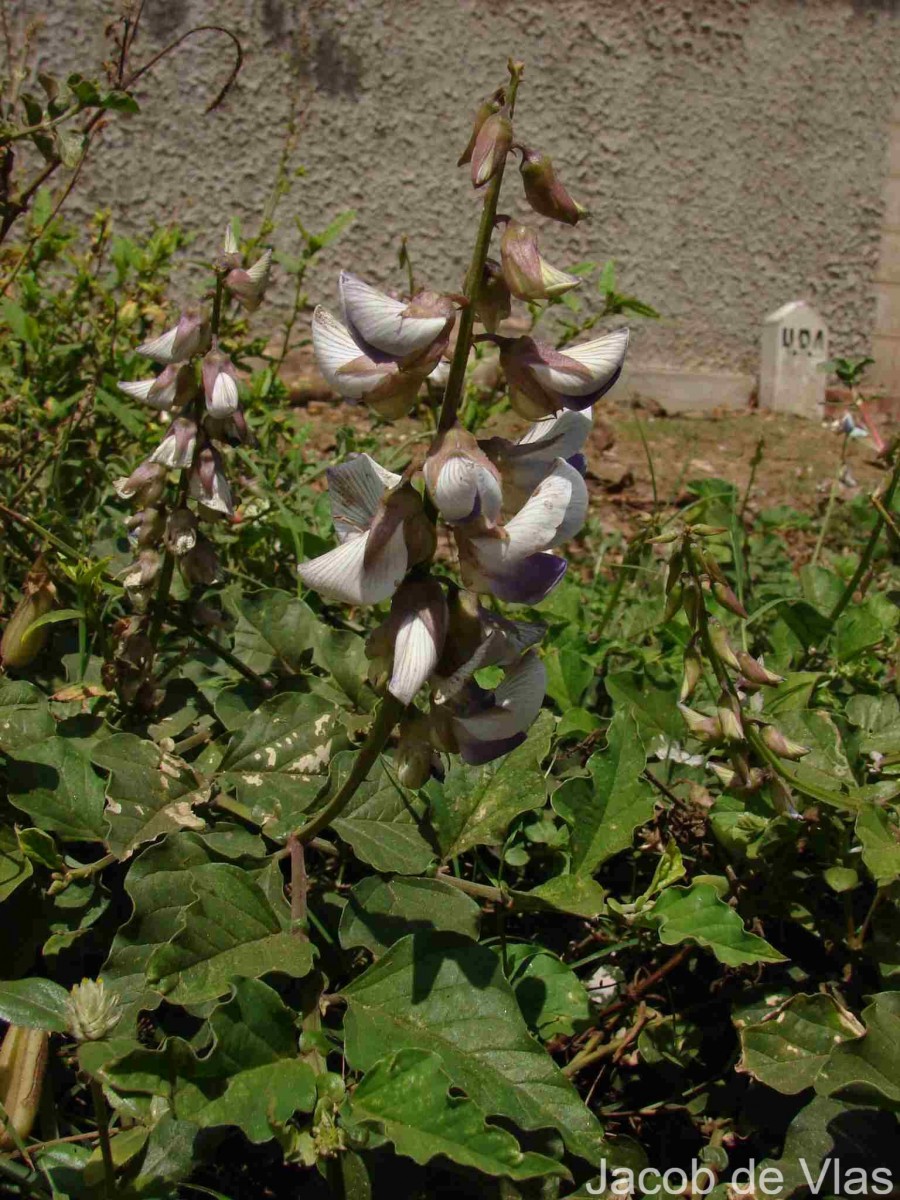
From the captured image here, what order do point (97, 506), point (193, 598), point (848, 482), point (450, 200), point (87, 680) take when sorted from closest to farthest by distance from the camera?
point (87, 680)
point (193, 598)
point (97, 506)
point (848, 482)
point (450, 200)

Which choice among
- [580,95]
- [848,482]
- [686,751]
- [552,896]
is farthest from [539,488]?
[580,95]

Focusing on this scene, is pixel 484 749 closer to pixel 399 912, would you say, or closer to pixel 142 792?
pixel 399 912

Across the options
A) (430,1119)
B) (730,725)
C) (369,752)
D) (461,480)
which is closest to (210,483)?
(369,752)

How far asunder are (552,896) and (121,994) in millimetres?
487

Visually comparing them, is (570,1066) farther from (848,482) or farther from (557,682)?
(848,482)

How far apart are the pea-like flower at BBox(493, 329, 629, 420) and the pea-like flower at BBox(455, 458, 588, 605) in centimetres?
6

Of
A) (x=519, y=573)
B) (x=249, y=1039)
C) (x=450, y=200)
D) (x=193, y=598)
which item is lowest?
(x=450, y=200)

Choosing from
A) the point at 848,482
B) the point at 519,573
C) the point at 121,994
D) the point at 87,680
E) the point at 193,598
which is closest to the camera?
the point at 519,573

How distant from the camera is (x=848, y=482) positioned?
9.15 ft

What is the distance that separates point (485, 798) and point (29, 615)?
2.30ft

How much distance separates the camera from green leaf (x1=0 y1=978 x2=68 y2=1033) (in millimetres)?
1169

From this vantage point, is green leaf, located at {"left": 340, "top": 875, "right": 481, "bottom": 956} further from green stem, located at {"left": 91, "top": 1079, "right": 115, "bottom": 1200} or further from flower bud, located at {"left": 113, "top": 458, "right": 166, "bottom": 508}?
flower bud, located at {"left": 113, "top": 458, "right": 166, "bottom": 508}

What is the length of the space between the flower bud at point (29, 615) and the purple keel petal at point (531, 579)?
0.82 meters

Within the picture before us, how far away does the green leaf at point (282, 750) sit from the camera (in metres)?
1.44
